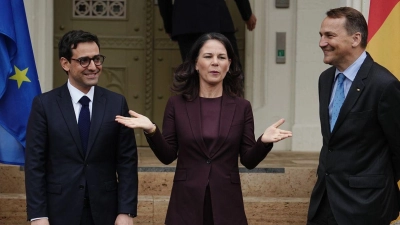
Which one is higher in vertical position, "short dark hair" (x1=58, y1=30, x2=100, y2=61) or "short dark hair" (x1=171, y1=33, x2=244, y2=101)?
"short dark hair" (x1=58, y1=30, x2=100, y2=61)

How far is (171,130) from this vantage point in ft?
16.3

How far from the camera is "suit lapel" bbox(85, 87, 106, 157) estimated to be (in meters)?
4.91

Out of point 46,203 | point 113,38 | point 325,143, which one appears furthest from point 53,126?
point 113,38

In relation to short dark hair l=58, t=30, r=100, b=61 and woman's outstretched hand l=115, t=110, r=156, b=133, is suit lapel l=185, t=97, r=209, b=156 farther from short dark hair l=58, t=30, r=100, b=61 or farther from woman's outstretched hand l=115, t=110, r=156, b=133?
short dark hair l=58, t=30, r=100, b=61

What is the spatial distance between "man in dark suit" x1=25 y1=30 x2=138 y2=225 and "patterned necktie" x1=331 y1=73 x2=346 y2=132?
45.9 inches

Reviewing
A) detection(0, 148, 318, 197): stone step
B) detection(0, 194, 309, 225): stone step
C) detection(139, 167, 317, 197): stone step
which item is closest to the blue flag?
detection(0, 194, 309, 225): stone step

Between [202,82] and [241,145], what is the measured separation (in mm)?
418

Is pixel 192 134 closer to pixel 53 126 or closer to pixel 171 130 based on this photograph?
pixel 171 130

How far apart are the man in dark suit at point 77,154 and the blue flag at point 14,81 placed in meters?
1.49

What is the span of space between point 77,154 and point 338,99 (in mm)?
1506

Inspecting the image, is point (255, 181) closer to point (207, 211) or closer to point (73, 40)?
point (207, 211)

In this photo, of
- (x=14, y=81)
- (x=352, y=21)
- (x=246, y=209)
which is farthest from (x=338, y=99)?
(x=14, y=81)

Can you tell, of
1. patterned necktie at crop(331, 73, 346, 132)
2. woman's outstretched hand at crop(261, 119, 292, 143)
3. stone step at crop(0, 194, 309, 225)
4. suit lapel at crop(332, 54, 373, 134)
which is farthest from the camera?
stone step at crop(0, 194, 309, 225)

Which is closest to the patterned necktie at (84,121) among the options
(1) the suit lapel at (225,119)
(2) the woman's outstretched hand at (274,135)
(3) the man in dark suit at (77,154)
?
(3) the man in dark suit at (77,154)
